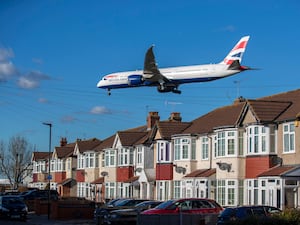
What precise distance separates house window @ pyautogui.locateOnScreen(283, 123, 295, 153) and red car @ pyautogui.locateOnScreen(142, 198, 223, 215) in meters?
8.29

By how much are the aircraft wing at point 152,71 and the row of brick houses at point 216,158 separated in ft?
Answer: 21.2

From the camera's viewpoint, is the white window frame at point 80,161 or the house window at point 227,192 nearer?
the house window at point 227,192

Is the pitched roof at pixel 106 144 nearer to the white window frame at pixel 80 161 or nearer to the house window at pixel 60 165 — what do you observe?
the white window frame at pixel 80 161

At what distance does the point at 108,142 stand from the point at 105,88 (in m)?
28.7

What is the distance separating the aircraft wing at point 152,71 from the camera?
132ft

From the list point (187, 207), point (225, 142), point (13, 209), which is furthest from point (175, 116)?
point (187, 207)

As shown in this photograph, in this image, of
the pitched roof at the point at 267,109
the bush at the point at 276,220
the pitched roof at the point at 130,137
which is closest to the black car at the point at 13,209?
the pitched roof at the point at 267,109

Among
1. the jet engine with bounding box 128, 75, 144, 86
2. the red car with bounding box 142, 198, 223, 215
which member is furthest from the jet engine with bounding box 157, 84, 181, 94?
the red car with bounding box 142, 198, 223, 215

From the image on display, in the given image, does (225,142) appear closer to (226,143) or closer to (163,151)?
(226,143)

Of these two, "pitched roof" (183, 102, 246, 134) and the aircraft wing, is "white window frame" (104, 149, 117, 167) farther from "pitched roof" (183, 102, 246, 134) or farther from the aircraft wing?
the aircraft wing

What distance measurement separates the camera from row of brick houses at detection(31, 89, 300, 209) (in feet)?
133

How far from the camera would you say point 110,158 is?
6944 centimetres

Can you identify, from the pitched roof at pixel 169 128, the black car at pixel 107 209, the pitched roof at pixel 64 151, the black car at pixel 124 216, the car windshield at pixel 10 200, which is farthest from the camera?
the pitched roof at pixel 64 151

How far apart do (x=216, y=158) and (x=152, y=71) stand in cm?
948
